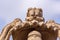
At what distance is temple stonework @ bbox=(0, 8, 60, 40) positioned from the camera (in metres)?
10.3

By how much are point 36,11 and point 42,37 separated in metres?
0.76

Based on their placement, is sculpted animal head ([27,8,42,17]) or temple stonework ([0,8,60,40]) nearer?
temple stonework ([0,8,60,40])

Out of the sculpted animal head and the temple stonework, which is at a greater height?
the sculpted animal head

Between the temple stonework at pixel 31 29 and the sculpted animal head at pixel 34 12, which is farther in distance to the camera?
the sculpted animal head at pixel 34 12

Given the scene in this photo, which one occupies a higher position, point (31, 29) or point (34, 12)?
point (34, 12)

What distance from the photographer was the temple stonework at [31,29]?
33.7 ft

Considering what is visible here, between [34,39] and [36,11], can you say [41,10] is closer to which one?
[36,11]

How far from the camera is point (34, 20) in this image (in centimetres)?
1038

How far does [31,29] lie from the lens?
10.5 metres

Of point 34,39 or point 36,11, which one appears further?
point 36,11

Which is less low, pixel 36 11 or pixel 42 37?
pixel 36 11

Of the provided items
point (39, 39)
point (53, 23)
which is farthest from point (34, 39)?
point (53, 23)

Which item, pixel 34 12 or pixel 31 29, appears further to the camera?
pixel 34 12

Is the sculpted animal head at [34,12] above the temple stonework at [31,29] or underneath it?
above
